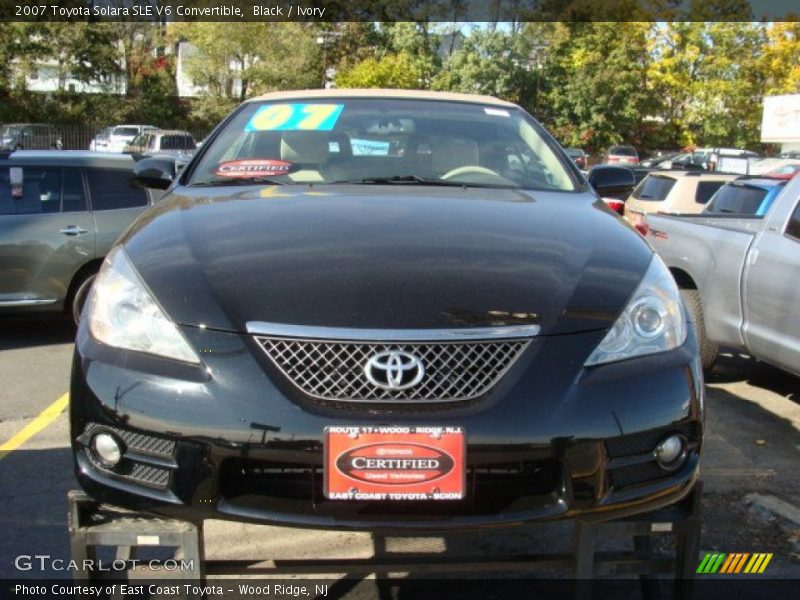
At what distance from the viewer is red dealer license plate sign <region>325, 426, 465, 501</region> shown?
2.09 metres

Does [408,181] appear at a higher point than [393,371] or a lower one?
higher

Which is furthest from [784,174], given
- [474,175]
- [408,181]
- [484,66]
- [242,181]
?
[484,66]

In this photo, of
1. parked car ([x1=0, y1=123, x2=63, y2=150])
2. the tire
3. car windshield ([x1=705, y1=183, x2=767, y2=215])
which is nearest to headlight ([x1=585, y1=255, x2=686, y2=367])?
the tire

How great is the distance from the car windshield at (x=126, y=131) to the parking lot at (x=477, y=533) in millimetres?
30915

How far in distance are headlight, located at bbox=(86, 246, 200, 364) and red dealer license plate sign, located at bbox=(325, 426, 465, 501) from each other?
446mm

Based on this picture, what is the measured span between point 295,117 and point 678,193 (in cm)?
976

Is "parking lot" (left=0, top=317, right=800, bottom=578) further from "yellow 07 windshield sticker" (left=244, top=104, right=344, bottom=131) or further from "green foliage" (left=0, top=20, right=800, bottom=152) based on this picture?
"green foliage" (left=0, top=20, right=800, bottom=152)

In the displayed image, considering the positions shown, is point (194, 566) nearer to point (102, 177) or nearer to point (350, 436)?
point (350, 436)

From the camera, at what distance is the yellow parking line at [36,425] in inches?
182

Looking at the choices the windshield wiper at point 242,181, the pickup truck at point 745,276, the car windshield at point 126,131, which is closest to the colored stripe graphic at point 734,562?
the pickup truck at point 745,276

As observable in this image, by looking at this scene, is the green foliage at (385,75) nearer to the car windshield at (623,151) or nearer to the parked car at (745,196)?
the car windshield at (623,151)

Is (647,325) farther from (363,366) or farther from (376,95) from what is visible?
(376,95)

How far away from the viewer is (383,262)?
2.42 meters

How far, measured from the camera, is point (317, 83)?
146 ft
